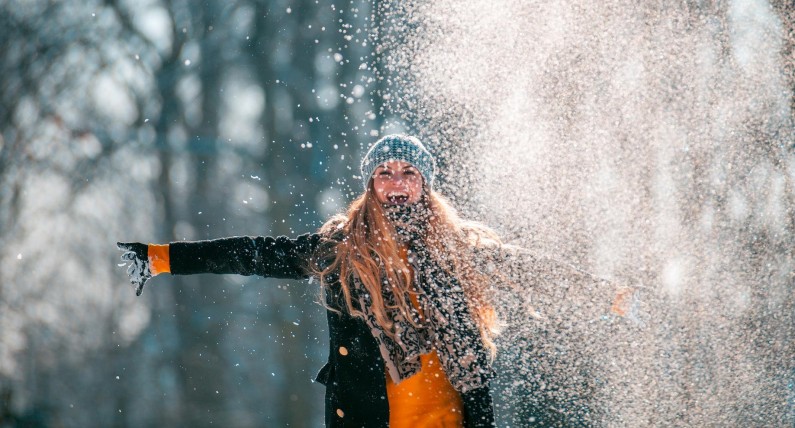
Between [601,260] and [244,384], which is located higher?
[244,384]

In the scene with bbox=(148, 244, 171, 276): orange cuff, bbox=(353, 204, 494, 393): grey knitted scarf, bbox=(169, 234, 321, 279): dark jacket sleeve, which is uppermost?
bbox=(148, 244, 171, 276): orange cuff

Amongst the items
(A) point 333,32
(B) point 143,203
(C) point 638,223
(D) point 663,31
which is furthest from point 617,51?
(B) point 143,203

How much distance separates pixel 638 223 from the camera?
675cm

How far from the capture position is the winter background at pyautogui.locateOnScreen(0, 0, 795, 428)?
6.31 metres

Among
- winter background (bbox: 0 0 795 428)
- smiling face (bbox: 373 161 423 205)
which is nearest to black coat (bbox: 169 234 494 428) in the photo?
smiling face (bbox: 373 161 423 205)

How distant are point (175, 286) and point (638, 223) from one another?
5.59m

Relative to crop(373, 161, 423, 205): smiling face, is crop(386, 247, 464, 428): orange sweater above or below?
below

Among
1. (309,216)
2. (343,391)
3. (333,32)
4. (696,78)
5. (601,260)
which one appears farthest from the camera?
(333,32)

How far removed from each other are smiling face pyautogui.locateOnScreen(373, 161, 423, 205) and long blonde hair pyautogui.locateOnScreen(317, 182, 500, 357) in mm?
38

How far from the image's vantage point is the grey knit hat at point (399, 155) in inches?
106

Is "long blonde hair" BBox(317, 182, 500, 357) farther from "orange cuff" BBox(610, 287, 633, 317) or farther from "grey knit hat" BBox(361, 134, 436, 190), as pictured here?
"orange cuff" BBox(610, 287, 633, 317)

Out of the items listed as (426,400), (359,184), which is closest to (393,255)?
(426,400)

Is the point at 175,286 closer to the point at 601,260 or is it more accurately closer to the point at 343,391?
the point at 601,260

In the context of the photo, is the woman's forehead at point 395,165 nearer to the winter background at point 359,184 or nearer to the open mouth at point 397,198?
the open mouth at point 397,198
